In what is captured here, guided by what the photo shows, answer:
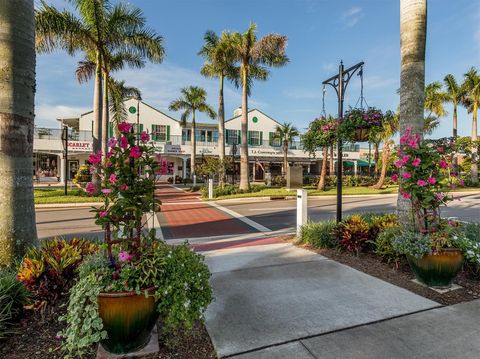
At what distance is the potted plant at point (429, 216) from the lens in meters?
3.98

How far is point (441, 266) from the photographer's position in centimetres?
395

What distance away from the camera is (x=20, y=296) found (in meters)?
3.06

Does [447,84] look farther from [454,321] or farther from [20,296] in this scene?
[20,296]

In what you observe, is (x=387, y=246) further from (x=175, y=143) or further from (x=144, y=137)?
(x=175, y=143)

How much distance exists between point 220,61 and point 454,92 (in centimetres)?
2328

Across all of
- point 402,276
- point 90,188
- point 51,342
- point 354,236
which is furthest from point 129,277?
point 354,236

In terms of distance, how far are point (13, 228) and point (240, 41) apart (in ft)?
61.4

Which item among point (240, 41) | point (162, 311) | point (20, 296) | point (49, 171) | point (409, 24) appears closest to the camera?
point (162, 311)

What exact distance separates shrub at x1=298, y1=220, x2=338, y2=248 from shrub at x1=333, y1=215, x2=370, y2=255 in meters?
0.28

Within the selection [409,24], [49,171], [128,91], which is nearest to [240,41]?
[128,91]

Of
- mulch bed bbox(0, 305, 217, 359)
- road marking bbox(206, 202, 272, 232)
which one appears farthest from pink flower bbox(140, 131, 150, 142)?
road marking bbox(206, 202, 272, 232)

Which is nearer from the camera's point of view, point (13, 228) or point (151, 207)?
point (151, 207)

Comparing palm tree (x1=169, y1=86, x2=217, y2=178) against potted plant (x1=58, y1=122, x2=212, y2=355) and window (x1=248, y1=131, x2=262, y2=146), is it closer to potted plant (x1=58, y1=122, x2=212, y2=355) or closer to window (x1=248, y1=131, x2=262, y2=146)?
window (x1=248, y1=131, x2=262, y2=146)

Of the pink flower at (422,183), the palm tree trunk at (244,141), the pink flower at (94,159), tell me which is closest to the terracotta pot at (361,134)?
the pink flower at (422,183)
